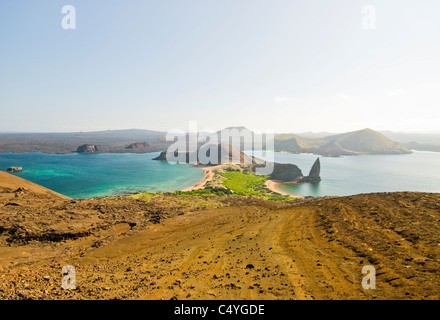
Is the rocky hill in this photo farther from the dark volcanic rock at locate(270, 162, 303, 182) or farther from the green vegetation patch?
the green vegetation patch

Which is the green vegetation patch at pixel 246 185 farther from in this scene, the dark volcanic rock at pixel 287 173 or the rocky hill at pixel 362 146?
the rocky hill at pixel 362 146

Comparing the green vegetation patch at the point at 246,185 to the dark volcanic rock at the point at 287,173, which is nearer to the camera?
the green vegetation patch at the point at 246,185

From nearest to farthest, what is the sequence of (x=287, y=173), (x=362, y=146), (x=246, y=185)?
1. (x=246, y=185)
2. (x=287, y=173)
3. (x=362, y=146)

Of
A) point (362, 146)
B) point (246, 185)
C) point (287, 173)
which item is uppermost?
point (362, 146)

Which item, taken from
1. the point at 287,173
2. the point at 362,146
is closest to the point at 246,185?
the point at 287,173

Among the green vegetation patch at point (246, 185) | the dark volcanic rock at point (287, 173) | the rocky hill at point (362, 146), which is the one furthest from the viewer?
the rocky hill at point (362, 146)

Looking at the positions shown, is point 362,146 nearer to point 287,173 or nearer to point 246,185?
point 287,173

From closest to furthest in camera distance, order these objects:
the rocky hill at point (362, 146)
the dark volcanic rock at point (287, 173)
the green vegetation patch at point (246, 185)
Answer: the green vegetation patch at point (246, 185) < the dark volcanic rock at point (287, 173) < the rocky hill at point (362, 146)

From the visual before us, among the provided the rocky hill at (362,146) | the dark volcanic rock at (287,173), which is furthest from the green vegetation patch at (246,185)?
the rocky hill at (362,146)

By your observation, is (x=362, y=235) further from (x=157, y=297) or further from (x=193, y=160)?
(x=193, y=160)

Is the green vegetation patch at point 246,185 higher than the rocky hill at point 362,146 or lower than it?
lower
